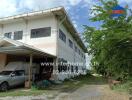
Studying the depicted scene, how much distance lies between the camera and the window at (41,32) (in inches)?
937

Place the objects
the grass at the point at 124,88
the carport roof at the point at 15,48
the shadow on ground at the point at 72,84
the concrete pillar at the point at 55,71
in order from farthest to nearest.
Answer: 1. the concrete pillar at the point at 55,71
2. the shadow on ground at the point at 72,84
3. the carport roof at the point at 15,48
4. the grass at the point at 124,88

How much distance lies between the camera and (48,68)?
24.2 metres

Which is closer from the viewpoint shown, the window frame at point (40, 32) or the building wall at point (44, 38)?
the building wall at point (44, 38)

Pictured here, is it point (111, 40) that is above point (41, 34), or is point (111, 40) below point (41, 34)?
below

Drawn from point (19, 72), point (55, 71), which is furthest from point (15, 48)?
point (55, 71)

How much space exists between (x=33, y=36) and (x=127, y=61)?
1677 cm

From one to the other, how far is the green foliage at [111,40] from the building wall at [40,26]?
12792mm

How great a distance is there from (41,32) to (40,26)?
738 mm

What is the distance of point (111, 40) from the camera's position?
8.76 metres

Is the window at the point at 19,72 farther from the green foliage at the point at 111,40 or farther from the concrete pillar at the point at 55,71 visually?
the green foliage at the point at 111,40

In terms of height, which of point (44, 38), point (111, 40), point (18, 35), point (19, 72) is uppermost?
point (18, 35)

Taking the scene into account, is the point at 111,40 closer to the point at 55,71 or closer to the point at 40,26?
the point at 55,71

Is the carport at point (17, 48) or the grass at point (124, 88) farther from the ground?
the carport at point (17, 48)

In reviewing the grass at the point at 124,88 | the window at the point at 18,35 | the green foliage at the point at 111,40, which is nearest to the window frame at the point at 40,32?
the window at the point at 18,35
